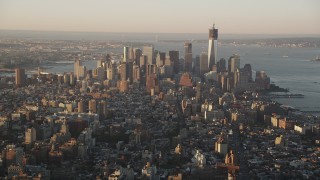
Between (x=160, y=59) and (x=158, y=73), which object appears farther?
(x=160, y=59)

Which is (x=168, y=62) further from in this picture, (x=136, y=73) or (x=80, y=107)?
(x=80, y=107)

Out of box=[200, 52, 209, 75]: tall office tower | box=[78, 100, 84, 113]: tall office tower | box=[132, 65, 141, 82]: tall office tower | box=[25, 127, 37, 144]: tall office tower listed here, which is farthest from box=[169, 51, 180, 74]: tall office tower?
box=[25, 127, 37, 144]: tall office tower

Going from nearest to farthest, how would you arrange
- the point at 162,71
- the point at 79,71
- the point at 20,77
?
the point at 20,77 → the point at 79,71 → the point at 162,71

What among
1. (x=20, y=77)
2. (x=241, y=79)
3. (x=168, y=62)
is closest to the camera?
(x=20, y=77)

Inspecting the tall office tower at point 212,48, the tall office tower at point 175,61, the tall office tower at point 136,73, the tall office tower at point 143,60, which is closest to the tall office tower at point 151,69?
the tall office tower at point 136,73

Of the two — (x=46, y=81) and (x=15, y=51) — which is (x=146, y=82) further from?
(x=15, y=51)

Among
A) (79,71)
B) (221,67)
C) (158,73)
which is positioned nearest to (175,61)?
(221,67)

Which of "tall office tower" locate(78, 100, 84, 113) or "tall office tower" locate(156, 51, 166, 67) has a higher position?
"tall office tower" locate(156, 51, 166, 67)

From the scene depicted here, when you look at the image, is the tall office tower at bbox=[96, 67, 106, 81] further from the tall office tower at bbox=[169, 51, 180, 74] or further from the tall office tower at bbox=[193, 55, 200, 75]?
the tall office tower at bbox=[193, 55, 200, 75]
